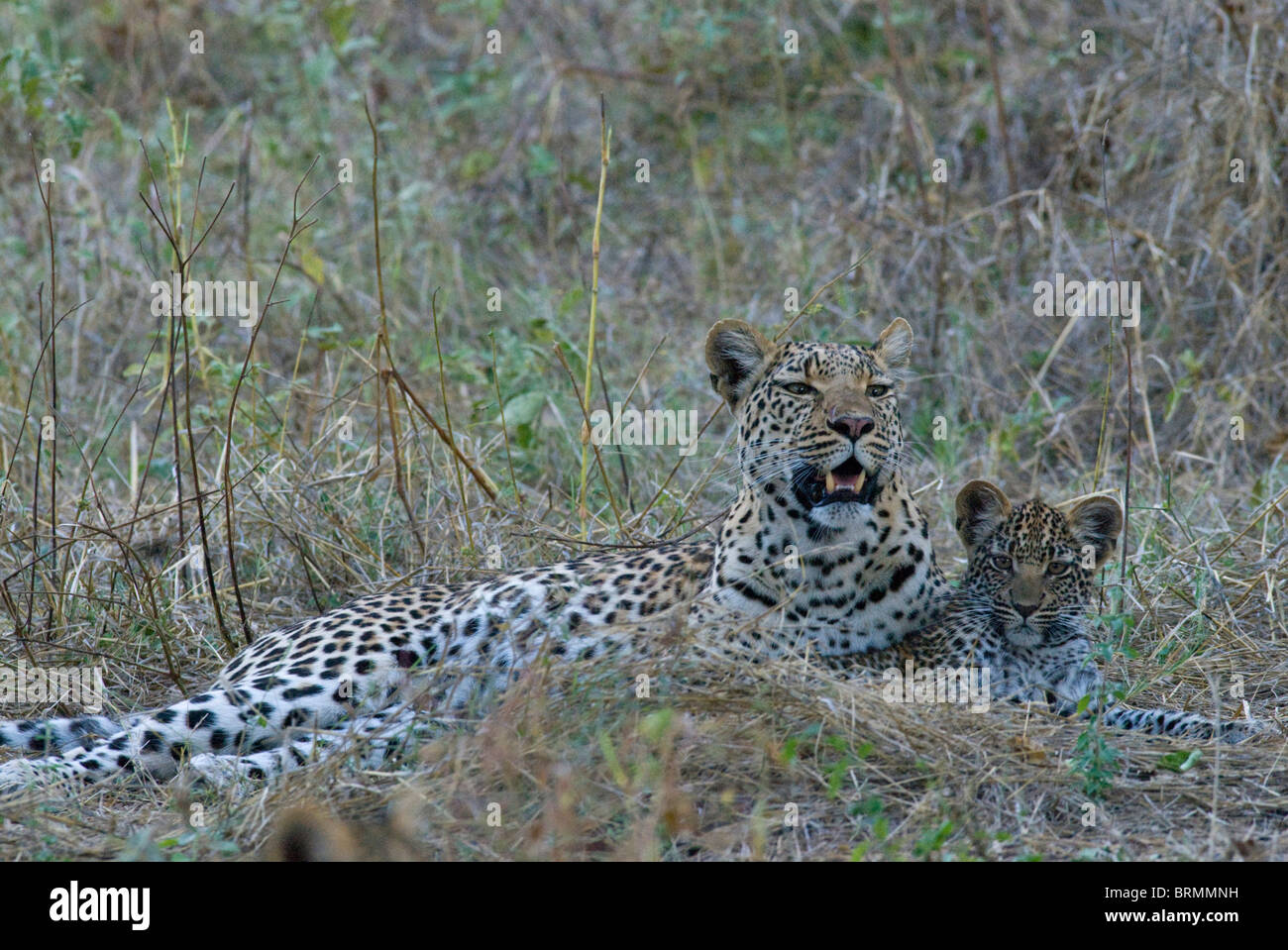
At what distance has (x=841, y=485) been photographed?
5441 millimetres

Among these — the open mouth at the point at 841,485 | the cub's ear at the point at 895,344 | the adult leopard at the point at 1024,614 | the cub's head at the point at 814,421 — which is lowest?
the adult leopard at the point at 1024,614

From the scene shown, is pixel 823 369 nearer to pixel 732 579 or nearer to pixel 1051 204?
pixel 732 579

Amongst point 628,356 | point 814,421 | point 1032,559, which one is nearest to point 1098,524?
point 1032,559

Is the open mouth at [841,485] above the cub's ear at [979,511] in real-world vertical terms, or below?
above

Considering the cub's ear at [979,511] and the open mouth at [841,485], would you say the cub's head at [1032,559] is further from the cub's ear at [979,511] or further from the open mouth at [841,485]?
the open mouth at [841,485]

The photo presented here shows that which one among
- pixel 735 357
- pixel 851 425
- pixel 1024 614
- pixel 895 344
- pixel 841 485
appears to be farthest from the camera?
pixel 895 344

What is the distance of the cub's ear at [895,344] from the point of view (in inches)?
236

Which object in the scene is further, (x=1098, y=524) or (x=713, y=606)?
(x=1098, y=524)

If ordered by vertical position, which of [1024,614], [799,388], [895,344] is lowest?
[1024,614]

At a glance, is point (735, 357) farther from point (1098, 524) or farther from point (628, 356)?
point (628, 356)

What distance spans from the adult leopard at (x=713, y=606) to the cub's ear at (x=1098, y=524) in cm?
56

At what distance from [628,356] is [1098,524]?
3.79 m

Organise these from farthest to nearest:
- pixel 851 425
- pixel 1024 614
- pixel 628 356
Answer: pixel 628 356 < pixel 1024 614 < pixel 851 425

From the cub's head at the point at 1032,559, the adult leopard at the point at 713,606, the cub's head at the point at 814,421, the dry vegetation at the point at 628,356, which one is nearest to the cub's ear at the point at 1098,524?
the cub's head at the point at 1032,559
